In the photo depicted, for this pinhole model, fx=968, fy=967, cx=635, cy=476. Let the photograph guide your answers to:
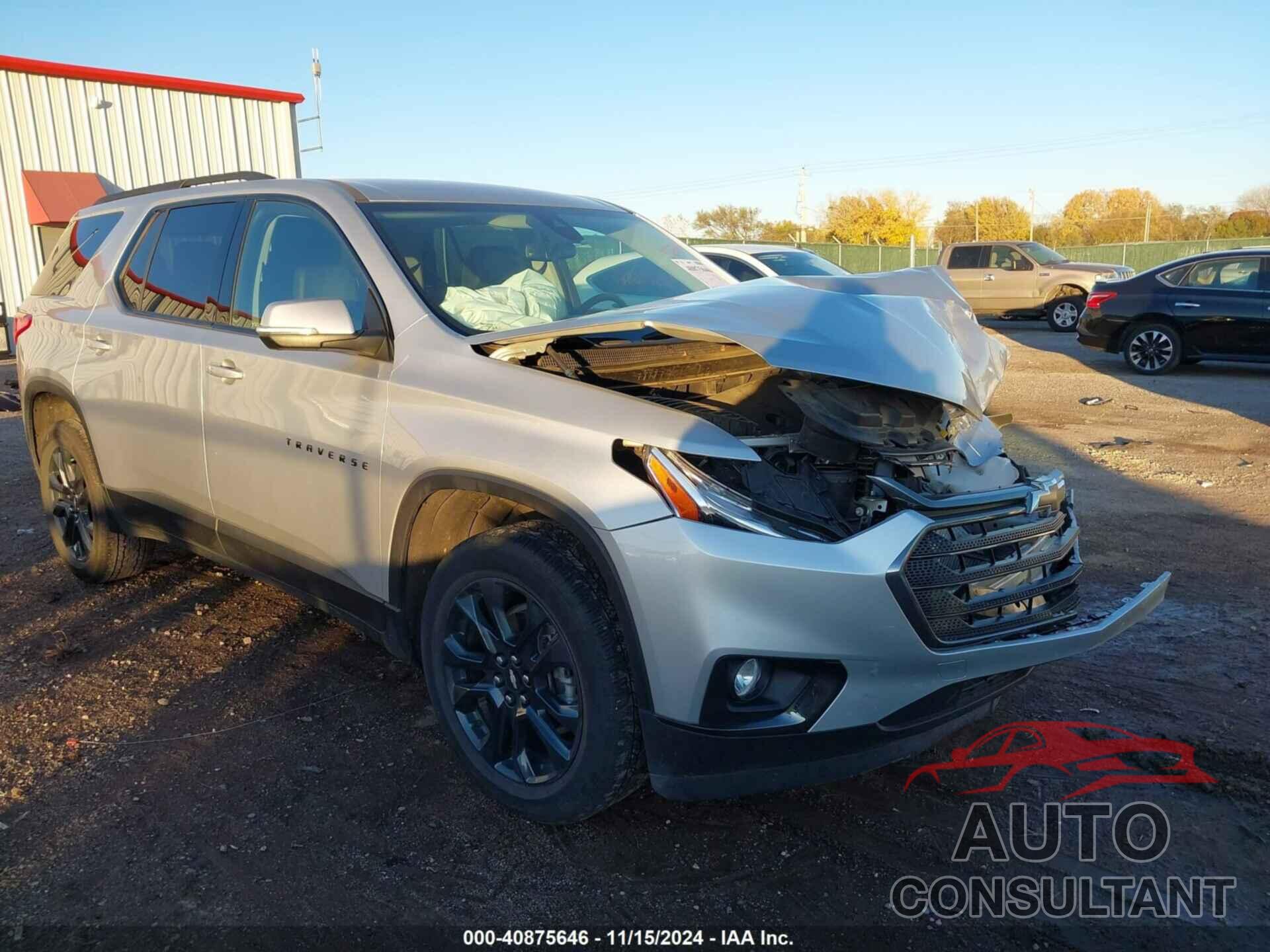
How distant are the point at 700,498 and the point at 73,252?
4364 millimetres

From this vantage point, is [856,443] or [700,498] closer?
[700,498]

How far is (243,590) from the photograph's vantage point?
508 centimetres

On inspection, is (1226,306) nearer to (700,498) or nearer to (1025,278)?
(1025,278)

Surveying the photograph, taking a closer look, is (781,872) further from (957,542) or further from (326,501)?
(326,501)

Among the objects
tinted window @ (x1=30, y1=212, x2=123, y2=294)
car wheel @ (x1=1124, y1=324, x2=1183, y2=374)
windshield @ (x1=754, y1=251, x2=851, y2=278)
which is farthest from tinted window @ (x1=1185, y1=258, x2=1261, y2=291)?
tinted window @ (x1=30, y1=212, x2=123, y2=294)

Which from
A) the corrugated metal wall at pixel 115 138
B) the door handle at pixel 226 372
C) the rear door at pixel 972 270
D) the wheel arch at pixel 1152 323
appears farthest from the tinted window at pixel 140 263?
the rear door at pixel 972 270

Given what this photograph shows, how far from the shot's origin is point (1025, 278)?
66.7 feet

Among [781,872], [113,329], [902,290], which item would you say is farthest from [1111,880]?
[113,329]

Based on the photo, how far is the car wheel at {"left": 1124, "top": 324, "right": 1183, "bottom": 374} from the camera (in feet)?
40.8

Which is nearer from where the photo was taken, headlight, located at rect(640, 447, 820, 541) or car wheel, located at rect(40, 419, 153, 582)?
headlight, located at rect(640, 447, 820, 541)

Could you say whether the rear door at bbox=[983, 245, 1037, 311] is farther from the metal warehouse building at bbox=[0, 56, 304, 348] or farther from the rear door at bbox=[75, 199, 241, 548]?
the rear door at bbox=[75, 199, 241, 548]

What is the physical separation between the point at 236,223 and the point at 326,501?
1.43 meters
